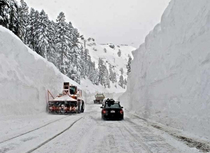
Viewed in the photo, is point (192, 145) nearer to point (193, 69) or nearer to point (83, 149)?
point (83, 149)

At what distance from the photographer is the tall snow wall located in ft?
53.9

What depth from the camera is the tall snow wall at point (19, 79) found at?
16422 mm

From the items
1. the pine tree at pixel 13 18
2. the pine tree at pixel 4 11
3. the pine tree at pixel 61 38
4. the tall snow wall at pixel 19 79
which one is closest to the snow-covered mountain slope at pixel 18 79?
the tall snow wall at pixel 19 79

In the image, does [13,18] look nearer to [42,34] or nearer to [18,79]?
[42,34]

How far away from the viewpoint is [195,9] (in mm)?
12594

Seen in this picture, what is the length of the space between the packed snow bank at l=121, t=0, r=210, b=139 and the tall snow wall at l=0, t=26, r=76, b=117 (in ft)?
34.3

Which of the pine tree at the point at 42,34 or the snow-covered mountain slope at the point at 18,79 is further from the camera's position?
the pine tree at the point at 42,34

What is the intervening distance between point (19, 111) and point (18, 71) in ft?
12.6

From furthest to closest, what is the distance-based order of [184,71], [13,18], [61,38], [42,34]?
[61,38] < [42,34] < [13,18] < [184,71]

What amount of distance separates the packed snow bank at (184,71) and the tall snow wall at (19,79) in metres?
10.4

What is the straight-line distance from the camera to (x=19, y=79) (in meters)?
19.0

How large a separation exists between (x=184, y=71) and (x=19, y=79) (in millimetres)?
13311

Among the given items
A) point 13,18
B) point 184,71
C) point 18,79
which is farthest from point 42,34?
point 184,71

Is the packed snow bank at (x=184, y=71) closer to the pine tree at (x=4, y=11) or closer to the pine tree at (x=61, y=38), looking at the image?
the pine tree at (x=4, y=11)
